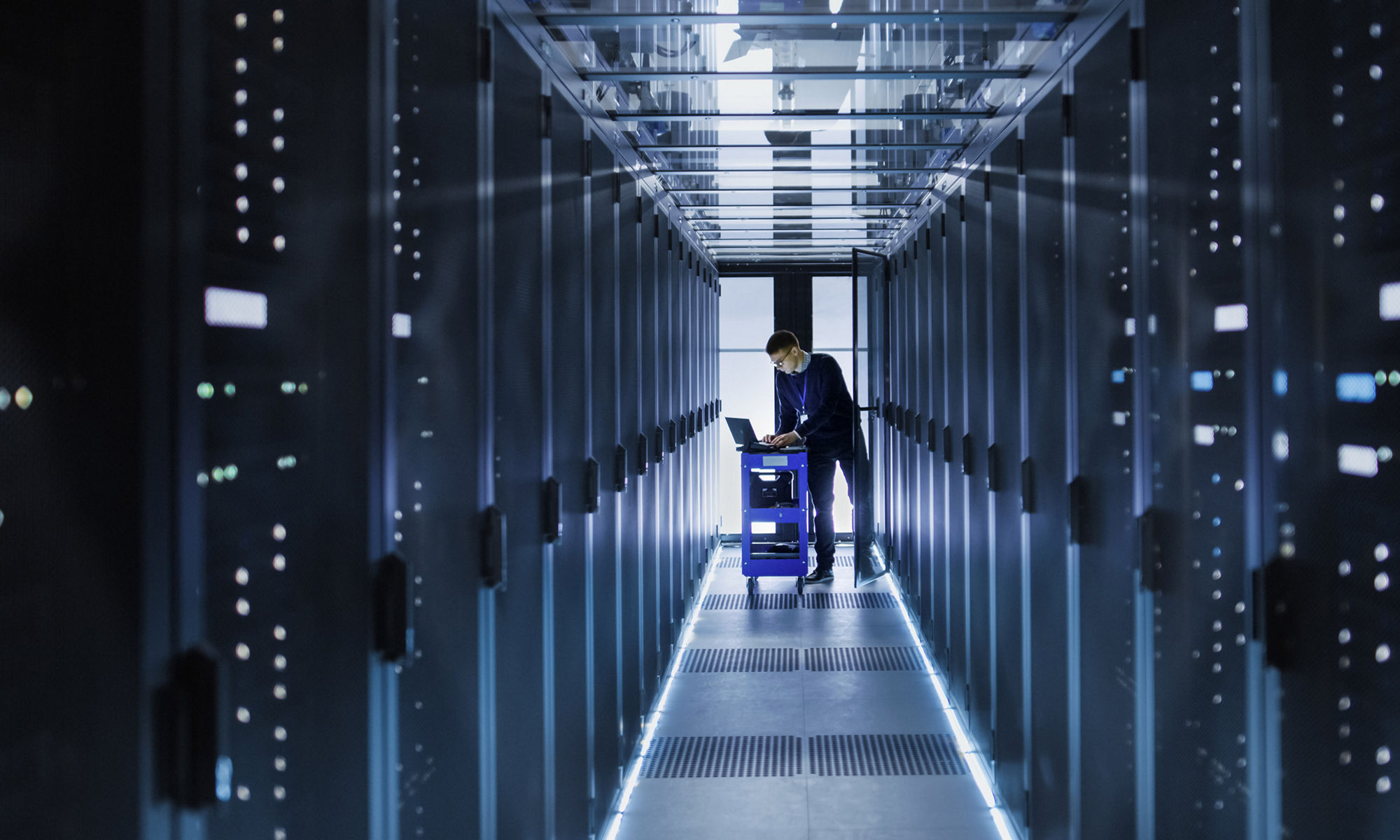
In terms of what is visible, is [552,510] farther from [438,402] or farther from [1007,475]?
[1007,475]

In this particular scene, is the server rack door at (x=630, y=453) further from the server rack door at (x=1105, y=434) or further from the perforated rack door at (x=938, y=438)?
the server rack door at (x=1105, y=434)

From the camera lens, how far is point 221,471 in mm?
1125

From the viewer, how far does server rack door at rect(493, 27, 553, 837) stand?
2.11 m

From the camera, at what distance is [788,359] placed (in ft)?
22.5

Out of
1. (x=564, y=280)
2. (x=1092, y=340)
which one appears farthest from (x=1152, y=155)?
(x=564, y=280)

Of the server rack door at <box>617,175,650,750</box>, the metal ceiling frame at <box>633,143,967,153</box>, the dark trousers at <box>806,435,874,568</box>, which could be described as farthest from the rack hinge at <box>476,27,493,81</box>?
the dark trousers at <box>806,435,874,568</box>

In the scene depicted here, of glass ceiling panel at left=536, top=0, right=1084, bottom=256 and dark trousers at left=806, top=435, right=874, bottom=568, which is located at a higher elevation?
glass ceiling panel at left=536, top=0, right=1084, bottom=256

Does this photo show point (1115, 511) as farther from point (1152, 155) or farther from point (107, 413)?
point (107, 413)

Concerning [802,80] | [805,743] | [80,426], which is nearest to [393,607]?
[80,426]

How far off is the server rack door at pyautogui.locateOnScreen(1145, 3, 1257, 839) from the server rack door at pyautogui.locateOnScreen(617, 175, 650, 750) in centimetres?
210

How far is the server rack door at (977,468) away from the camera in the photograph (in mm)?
3672

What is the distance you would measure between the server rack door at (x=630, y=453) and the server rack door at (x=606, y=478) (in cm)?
6

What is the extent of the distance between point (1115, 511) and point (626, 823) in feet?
7.03

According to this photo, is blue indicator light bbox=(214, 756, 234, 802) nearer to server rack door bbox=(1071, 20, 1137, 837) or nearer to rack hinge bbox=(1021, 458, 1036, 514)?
server rack door bbox=(1071, 20, 1137, 837)
